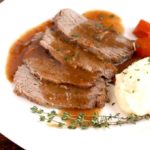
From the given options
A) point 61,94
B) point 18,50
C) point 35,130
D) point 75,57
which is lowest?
point 35,130

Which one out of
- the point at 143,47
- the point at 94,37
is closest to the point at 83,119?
the point at 94,37

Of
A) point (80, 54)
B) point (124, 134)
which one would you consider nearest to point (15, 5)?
point (80, 54)

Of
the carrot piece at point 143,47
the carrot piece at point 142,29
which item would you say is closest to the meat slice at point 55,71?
the carrot piece at point 143,47

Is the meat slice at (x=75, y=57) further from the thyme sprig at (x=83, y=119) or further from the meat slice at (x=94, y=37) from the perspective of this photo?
the thyme sprig at (x=83, y=119)

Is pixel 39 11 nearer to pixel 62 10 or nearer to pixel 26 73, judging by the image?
pixel 62 10

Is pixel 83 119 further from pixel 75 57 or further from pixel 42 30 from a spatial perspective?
pixel 42 30

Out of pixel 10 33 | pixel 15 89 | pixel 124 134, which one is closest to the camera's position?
pixel 124 134

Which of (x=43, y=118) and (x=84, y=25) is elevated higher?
(x=84, y=25)
